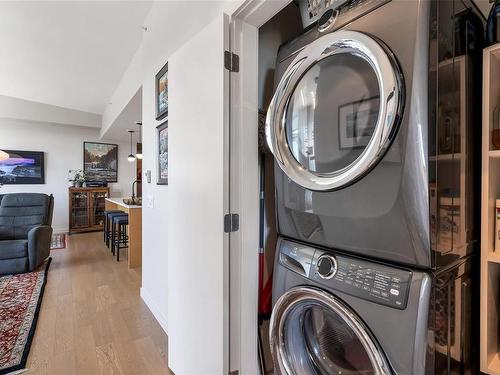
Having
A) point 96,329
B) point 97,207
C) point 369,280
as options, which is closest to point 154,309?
point 96,329

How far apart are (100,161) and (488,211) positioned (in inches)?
273

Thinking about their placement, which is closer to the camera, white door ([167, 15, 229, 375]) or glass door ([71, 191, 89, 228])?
→ white door ([167, 15, 229, 375])

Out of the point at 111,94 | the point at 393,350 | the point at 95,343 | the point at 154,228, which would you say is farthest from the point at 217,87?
the point at 111,94

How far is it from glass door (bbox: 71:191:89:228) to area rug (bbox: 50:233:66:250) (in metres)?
0.33

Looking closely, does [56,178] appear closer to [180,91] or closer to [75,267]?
[75,267]

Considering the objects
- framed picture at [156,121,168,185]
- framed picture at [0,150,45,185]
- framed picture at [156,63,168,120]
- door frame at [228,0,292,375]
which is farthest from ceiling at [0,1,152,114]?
door frame at [228,0,292,375]

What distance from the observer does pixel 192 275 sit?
1396mm

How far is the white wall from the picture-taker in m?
5.31

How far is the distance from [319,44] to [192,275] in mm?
1206

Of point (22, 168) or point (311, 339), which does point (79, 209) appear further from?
point (311, 339)

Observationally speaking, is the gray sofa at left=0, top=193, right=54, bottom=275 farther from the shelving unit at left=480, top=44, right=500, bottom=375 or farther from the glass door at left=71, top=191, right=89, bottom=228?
the shelving unit at left=480, top=44, right=500, bottom=375

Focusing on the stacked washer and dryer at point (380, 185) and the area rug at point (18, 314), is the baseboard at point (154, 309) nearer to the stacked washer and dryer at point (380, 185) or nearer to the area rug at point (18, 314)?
the area rug at point (18, 314)

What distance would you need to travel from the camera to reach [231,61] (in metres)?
1.21

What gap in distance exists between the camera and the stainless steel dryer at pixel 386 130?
0.72 m
